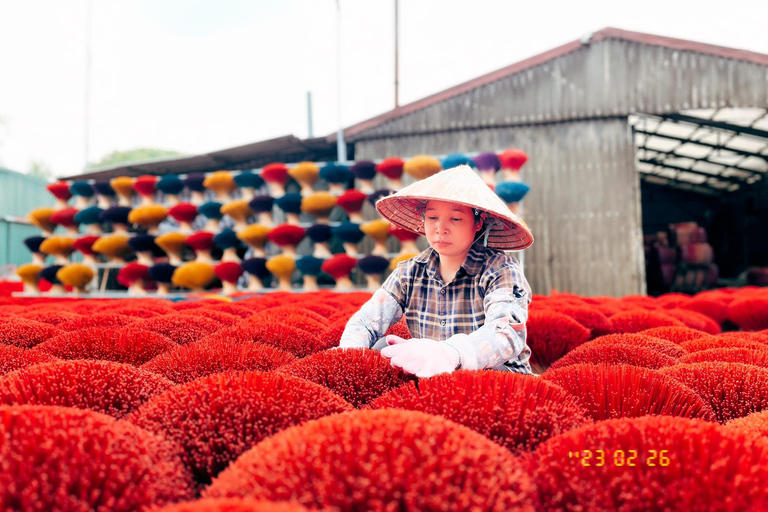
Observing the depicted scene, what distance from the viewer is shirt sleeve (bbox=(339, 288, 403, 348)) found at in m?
1.06

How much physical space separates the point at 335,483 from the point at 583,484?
208 mm

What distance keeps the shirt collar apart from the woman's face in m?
0.04

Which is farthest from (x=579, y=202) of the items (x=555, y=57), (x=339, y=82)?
(x=339, y=82)

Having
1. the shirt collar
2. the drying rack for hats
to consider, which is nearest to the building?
the drying rack for hats

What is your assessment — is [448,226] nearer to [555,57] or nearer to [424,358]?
[424,358]

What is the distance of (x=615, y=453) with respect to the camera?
44cm

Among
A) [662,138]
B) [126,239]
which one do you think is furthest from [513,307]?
[662,138]

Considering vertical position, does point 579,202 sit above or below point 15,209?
below

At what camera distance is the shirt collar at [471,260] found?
3.49 feet

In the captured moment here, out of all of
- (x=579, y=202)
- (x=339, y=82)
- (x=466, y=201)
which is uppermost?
(x=339, y=82)

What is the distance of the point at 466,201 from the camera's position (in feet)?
3.01

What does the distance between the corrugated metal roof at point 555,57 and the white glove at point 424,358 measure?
4864 millimetres

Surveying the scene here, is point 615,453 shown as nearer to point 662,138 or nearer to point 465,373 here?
point 465,373

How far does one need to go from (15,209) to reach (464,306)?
33.3ft
